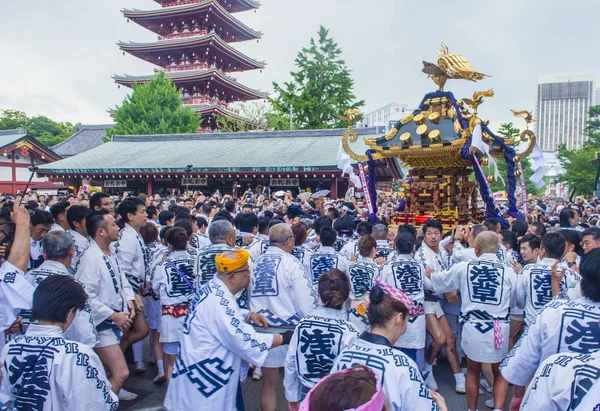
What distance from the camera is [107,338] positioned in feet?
11.4

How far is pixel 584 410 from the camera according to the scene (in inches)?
71.3

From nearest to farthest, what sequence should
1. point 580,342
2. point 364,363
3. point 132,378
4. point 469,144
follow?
point 364,363 → point 580,342 → point 132,378 → point 469,144

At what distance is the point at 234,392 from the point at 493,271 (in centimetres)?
241

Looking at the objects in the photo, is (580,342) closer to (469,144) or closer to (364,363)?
(364,363)

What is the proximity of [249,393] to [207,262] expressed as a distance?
145cm

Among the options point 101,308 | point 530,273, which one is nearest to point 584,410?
point 530,273

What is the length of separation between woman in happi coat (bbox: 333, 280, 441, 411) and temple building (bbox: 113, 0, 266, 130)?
3005 centimetres

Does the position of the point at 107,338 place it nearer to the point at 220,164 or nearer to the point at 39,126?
the point at 220,164

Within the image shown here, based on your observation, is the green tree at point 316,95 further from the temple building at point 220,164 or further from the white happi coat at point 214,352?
the white happi coat at point 214,352

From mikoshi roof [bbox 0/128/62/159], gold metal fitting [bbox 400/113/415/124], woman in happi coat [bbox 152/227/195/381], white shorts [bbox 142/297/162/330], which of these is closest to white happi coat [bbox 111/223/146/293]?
white shorts [bbox 142/297/162/330]

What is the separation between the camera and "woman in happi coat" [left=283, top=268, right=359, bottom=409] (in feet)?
8.71

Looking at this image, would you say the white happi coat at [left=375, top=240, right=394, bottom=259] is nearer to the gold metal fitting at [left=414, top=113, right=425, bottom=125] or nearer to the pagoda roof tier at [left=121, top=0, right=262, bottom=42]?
the gold metal fitting at [left=414, top=113, right=425, bottom=125]

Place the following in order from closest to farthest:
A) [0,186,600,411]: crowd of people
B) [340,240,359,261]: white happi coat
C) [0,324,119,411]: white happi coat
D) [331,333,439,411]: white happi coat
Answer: [331,333,439,411]: white happi coat
[0,186,600,411]: crowd of people
[0,324,119,411]: white happi coat
[340,240,359,261]: white happi coat

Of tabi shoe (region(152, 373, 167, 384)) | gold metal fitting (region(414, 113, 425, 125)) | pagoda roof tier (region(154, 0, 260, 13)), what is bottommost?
tabi shoe (region(152, 373, 167, 384))
